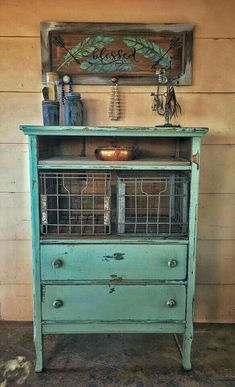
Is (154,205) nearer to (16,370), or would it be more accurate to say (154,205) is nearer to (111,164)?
(111,164)

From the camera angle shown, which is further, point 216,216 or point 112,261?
point 216,216

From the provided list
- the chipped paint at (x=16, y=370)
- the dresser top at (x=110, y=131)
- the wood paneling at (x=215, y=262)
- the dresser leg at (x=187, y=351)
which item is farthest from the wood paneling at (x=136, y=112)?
the chipped paint at (x=16, y=370)

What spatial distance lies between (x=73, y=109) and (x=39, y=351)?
4.11 ft

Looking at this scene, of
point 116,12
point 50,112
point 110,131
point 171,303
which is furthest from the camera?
point 116,12

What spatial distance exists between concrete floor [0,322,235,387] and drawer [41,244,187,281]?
0.50 metres

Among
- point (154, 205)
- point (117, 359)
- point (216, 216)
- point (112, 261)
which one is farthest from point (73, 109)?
point (117, 359)

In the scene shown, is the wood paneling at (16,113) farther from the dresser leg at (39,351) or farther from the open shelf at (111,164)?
the dresser leg at (39,351)

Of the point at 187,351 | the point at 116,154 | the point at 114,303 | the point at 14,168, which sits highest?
the point at 116,154

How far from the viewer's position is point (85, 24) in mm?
1790

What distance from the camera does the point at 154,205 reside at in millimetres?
1936

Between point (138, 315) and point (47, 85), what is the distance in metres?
1.31

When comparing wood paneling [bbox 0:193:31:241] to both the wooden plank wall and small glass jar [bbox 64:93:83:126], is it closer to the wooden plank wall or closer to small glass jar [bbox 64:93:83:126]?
the wooden plank wall

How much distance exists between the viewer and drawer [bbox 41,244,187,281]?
1527 millimetres

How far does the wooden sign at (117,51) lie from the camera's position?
5.89ft
